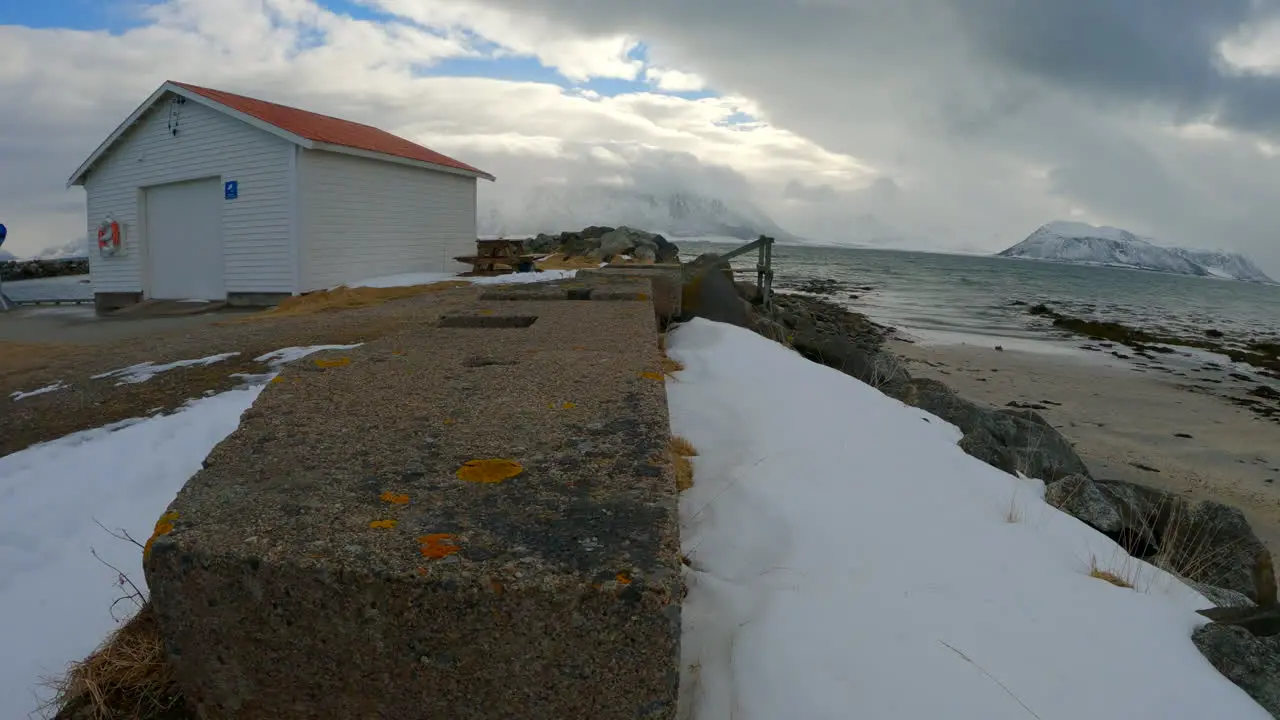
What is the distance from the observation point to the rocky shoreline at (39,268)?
1020 inches

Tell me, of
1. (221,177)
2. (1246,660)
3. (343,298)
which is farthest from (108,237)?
(1246,660)

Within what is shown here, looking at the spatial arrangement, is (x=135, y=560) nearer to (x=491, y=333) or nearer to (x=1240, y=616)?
(x=491, y=333)

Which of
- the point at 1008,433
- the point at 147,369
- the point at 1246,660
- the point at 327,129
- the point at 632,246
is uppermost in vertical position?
the point at 327,129

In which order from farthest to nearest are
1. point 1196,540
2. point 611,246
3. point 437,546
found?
point 611,246 < point 1196,540 < point 437,546

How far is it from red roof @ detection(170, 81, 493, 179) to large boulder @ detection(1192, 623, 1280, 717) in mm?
13963

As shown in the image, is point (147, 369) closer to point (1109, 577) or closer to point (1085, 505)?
point (1109, 577)

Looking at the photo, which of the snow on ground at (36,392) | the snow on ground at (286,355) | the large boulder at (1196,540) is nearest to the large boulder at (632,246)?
the snow on ground at (286,355)

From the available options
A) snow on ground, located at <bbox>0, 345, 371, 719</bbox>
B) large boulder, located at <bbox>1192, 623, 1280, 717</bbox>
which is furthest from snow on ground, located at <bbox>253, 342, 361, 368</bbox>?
large boulder, located at <bbox>1192, 623, 1280, 717</bbox>

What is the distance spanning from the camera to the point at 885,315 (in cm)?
2731

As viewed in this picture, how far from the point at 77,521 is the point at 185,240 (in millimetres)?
13114

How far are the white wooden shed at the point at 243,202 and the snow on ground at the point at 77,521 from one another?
29.7 feet

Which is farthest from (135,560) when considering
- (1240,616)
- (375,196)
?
(375,196)

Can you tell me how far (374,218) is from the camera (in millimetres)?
14875

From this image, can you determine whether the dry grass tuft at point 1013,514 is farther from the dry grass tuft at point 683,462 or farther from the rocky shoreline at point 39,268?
the rocky shoreline at point 39,268
